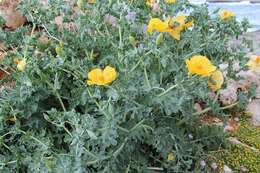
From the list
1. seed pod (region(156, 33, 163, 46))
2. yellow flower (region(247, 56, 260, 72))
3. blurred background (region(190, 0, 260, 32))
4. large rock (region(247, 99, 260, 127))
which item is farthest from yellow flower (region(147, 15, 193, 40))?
blurred background (region(190, 0, 260, 32))

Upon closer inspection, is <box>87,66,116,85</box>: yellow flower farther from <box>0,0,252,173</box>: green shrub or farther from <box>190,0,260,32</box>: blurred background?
<box>190,0,260,32</box>: blurred background

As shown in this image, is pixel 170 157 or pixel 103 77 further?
pixel 170 157

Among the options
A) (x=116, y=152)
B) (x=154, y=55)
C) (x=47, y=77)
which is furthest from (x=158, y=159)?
(x=47, y=77)

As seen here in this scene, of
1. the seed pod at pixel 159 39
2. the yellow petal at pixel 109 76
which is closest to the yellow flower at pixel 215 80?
the seed pod at pixel 159 39

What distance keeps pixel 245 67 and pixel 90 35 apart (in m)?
0.67

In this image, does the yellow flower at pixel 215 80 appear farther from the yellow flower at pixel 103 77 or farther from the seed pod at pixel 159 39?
the yellow flower at pixel 103 77

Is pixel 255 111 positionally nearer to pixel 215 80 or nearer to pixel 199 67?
pixel 215 80

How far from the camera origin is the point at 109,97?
1.65 m

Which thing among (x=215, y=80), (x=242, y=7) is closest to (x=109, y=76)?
(x=215, y=80)

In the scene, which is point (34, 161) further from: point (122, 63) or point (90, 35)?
point (90, 35)

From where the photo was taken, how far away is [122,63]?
177 centimetres

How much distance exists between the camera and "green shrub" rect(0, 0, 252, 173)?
1.65 m

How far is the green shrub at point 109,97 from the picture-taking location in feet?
5.42

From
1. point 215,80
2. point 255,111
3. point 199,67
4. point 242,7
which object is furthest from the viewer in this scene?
point 242,7
